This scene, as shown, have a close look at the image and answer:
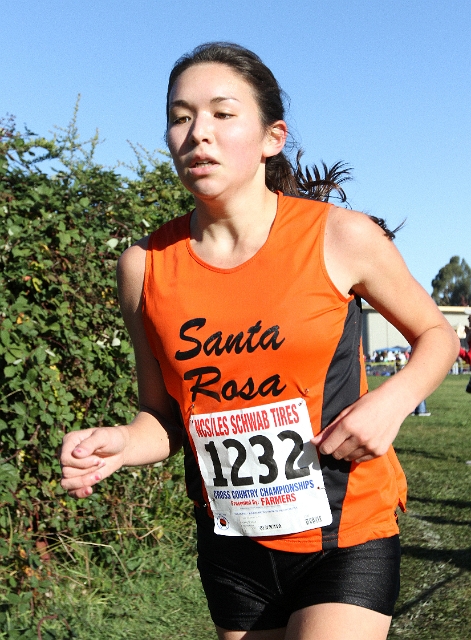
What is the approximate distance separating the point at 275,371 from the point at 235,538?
1.56ft

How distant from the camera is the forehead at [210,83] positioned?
222 cm

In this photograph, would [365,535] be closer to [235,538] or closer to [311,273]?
[235,538]

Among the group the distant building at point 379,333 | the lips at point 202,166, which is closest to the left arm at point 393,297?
the lips at point 202,166

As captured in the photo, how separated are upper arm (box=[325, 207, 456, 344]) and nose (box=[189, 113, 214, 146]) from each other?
1.29 ft

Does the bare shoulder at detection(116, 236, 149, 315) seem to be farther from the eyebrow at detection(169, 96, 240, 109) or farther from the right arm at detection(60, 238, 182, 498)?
the eyebrow at detection(169, 96, 240, 109)

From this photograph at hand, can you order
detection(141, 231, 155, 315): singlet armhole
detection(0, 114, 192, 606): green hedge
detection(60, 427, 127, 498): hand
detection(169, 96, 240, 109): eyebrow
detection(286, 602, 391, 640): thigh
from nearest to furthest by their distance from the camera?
detection(286, 602, 391, 640): thigh < detection(60, 427, 127, 498): hand < detection(169, 96, 240, 109): eyebrow < detection(141, 231, 155, 315): singlet armhole < detection(0, 114, 192, 606): green hedge

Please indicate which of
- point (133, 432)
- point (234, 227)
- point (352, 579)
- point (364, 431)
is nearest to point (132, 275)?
point (234, 227)

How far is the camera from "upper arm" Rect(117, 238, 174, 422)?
2402mm

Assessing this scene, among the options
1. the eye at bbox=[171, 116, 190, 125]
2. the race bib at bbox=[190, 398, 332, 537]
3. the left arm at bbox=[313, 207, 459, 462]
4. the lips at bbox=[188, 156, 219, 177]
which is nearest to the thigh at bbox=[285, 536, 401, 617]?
the race bib at bbox=[190, 398, 332, 537]

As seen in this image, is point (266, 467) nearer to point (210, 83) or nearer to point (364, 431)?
point (364, 431)

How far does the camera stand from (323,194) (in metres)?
2.68

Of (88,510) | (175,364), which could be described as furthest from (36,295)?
(175,364)

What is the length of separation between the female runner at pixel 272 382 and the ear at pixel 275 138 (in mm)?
37

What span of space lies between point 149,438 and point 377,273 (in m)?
0.80
